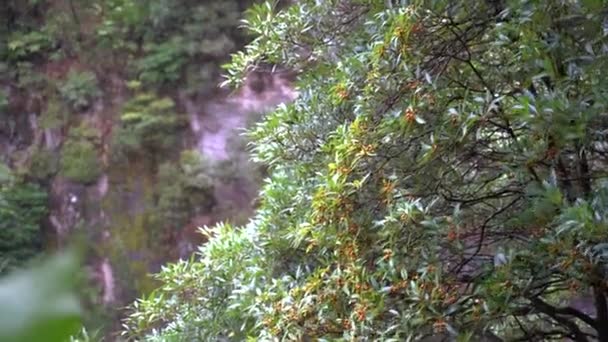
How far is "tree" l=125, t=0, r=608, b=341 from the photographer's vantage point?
1.46 metres

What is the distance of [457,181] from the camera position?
1669 millimetres

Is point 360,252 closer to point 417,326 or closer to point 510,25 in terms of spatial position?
point 417,326

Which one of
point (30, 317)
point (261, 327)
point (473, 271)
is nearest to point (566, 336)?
point (473, 271)

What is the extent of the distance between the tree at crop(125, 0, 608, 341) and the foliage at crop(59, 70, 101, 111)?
433 centimetres

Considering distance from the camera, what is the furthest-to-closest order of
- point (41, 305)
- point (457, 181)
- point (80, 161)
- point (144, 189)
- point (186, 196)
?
1. point (80, 161)
2. point (144, 189)
3. point (186, 196)
4. point (457, 181)
5. point (41, 305)

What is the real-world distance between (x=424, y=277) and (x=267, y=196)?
2.56ft

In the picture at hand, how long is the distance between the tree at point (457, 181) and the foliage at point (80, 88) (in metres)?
4.33

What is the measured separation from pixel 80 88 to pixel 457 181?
477 cm

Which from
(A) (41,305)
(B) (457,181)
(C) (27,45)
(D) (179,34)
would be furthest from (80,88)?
(A) (41,305)

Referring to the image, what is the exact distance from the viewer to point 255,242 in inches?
88.4

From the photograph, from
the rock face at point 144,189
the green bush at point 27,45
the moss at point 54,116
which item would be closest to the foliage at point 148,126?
the rock face at point 144,189

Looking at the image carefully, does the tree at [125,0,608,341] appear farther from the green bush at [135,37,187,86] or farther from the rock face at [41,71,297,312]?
the green bush at [135,37,187,86]

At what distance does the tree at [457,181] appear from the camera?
146 centimetres

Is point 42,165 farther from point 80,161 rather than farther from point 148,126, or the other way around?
point 148,126
